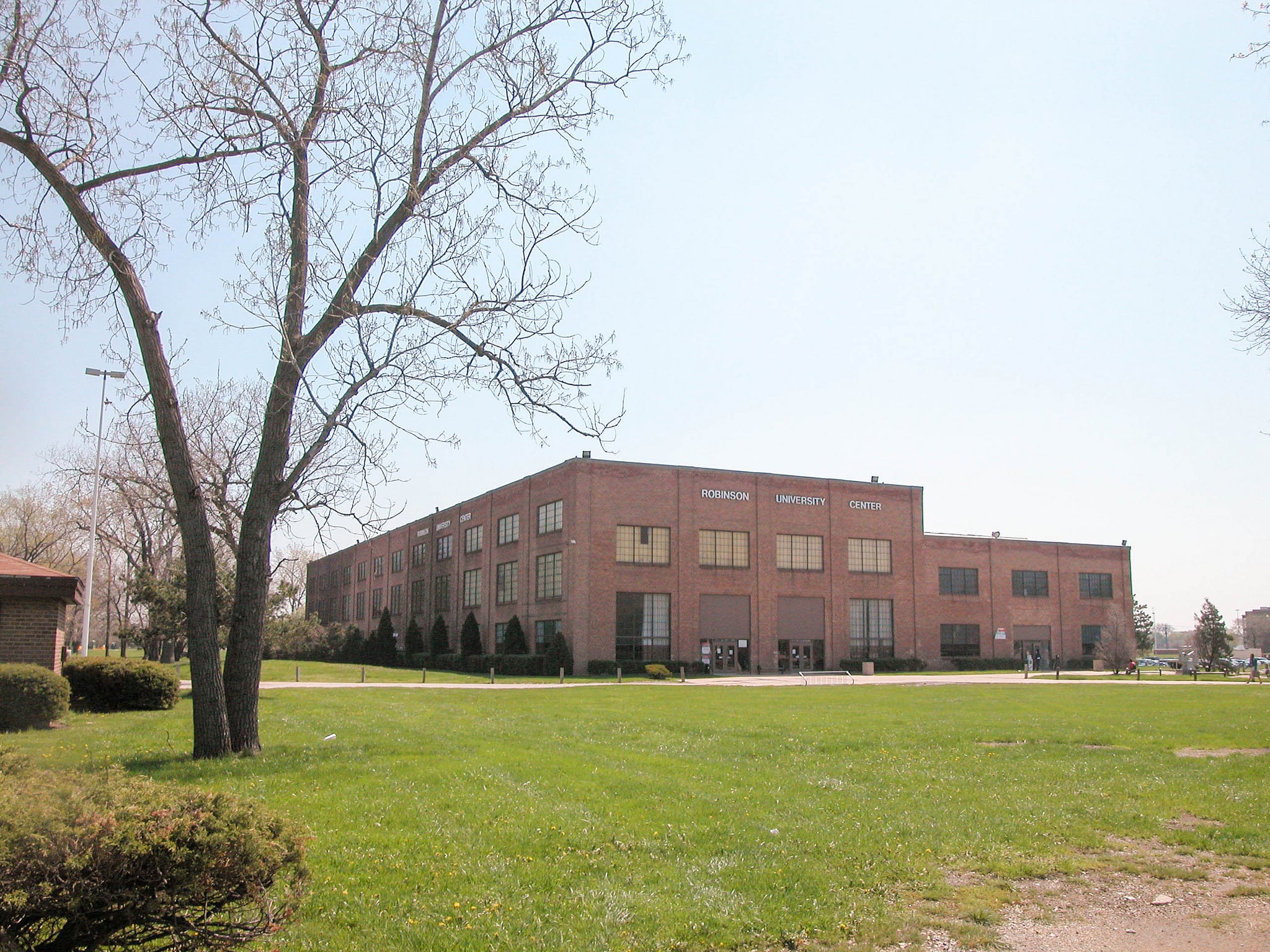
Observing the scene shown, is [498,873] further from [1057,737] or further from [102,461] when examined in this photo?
[102,461]

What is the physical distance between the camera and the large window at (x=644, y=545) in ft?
183

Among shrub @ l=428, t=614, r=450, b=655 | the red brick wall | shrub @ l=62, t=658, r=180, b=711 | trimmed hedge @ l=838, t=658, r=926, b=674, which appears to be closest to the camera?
the red brick wall

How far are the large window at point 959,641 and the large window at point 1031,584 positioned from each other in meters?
5.30

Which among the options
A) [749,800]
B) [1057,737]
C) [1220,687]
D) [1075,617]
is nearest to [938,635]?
[1075,617]

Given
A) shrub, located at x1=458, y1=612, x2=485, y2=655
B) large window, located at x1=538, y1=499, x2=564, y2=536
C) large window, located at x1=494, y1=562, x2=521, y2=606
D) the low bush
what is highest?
large window, located at x1=538, y1=499, x2=564, y2=536

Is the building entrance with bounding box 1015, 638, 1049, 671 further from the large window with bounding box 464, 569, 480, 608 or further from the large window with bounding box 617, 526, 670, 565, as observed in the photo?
the large window with bounding box 464, 569, 480, 608

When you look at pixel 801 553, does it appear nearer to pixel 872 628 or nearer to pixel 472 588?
pixel 872 628

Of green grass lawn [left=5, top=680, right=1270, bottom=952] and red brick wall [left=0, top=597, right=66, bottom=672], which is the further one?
red brick wall [left=0, top=597, right=66, bottom=672]

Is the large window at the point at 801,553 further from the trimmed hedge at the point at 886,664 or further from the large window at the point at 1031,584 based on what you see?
the large window at the point at 1031,584

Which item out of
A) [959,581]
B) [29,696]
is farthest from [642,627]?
[29,696]

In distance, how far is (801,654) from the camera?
60.2 m

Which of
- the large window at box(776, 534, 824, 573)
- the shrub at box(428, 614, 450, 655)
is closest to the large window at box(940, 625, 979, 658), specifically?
the large window at box(776, 534, 824, 573)

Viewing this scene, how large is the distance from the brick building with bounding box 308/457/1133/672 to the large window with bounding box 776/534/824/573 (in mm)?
77

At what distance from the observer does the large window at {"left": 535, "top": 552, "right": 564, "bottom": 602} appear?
183 feet
